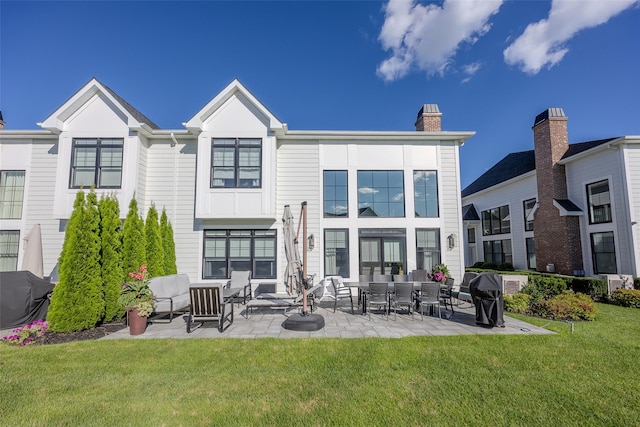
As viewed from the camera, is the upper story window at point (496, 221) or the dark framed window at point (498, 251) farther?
the upper story window at point (496, 221)

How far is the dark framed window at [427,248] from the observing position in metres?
11.4

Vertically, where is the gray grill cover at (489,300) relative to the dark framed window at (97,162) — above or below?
below

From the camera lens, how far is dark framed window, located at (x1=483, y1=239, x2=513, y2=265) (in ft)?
58.9

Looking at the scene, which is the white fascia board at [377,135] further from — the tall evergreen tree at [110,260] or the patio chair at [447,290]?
the tall evergreen tree at [110,260]

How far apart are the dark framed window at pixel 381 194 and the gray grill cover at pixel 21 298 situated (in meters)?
9.84

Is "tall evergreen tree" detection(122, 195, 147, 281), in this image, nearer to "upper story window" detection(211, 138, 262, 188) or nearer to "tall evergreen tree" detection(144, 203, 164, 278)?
"tall evergreen tree" detection(144, 203, 164, 278)

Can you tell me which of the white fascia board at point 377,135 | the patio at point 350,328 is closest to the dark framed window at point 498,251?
the white fascia board at point 377,135

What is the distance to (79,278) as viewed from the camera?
6.64 metres

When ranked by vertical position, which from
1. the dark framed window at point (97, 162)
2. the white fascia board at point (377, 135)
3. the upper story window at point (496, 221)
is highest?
the white fascia board at point (377, 135)

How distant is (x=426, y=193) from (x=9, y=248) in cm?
1615

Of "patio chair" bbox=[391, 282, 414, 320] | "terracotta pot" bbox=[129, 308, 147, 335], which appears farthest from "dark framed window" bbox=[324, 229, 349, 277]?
"terracotta pot" bbox=[129, 308, 147, 335]

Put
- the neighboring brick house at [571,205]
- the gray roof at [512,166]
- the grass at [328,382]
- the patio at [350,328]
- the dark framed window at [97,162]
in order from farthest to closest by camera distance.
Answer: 1. the gray roof at [512,166]
2. the neighboring brick house at [571,205]
3. the dark framed window at [97,162]
4. the patio at [350,328]
5. the grass at [328,382]

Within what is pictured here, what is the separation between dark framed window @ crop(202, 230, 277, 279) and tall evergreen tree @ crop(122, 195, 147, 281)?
2.63 meters

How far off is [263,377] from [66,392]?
256 cm
